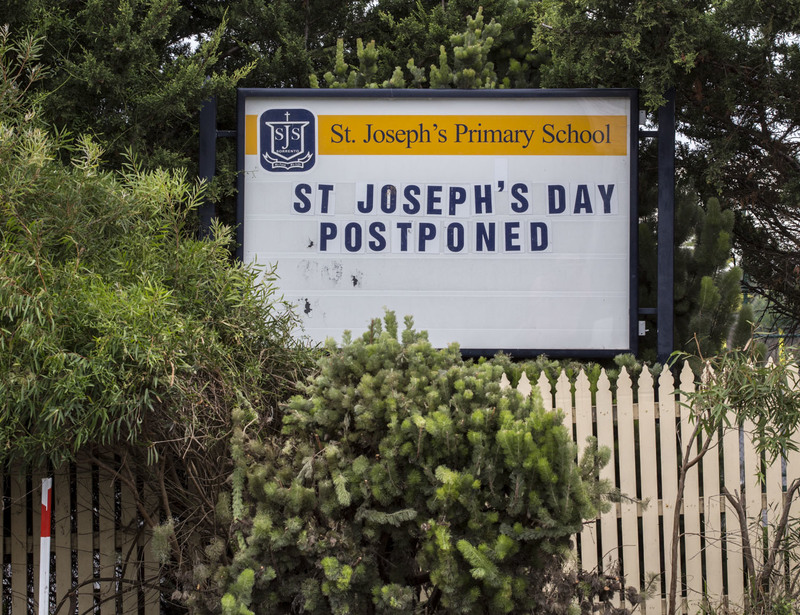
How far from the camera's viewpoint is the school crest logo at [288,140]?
6312 millimetres

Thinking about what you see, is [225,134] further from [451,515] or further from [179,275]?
[451,515]

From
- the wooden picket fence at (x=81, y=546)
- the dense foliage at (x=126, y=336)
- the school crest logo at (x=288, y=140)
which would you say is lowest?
the wooden picket fence at (x=81, y=546)

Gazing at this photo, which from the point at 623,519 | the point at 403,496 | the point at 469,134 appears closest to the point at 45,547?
the point at 403,496

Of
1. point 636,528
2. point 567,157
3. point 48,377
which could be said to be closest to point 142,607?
point 48,377

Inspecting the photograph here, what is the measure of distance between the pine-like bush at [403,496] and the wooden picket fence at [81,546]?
1.31 m

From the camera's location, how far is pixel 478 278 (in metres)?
6.26

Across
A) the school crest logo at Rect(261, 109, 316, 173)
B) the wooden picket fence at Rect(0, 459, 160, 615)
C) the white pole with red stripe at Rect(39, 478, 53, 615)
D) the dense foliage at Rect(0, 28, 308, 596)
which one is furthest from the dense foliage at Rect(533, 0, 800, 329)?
the white pole with red stripe at Rect(39, 478, 53, 615)

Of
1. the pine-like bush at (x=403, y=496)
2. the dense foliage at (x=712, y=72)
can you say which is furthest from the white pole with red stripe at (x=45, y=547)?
the dense foliage at (x=712, y=72)

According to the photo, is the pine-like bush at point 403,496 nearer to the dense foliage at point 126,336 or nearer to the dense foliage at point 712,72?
the dense foliage at point 126,336

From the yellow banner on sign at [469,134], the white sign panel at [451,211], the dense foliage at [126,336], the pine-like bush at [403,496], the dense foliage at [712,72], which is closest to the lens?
the pine-like bush at [403,496]

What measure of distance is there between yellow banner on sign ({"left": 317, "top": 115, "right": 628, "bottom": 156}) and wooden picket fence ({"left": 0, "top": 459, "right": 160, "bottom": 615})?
2986mm

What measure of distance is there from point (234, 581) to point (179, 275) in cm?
Answer: 163

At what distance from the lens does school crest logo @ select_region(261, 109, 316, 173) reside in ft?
20.7

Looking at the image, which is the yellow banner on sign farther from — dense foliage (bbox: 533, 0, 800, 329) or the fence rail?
the fence rail
